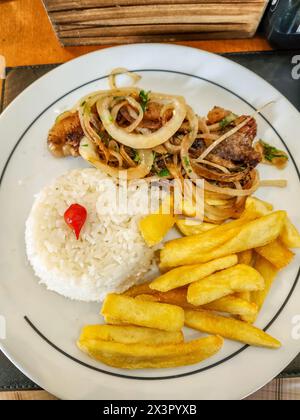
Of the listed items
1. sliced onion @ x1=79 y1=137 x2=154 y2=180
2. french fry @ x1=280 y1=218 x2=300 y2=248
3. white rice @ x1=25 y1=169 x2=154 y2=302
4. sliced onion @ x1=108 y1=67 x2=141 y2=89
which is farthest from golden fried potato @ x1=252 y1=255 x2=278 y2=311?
sliced onion @ x1=108 y1=67 x2=141 y2=89

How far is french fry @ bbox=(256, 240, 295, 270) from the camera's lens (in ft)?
7.70

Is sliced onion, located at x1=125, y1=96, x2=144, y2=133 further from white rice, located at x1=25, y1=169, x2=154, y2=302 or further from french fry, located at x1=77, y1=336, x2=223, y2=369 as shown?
french fry, located at x1=77, y1=336, x2=223, y2=369

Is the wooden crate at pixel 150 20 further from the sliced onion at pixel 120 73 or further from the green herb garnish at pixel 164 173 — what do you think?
the green herb garnish at pixel 164 173

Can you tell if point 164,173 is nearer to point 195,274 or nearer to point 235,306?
point 195,274

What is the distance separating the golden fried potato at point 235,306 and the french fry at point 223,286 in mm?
60

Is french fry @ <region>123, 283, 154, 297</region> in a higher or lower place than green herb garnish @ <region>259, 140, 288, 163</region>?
lower

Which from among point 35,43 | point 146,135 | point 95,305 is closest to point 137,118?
point 146,135

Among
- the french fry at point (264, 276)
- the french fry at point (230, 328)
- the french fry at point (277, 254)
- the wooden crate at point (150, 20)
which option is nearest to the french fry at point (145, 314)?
the french fry at point (230, 328)

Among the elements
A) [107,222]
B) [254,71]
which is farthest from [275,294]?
[254,71]

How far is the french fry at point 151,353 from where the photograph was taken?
212 centimetres

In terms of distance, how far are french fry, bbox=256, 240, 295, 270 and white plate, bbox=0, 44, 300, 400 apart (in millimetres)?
188

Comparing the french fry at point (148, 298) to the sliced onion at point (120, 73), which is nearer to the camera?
the french fry at point (148, 298)

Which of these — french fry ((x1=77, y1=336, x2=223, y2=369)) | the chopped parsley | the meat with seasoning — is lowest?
french fry ((x1=77, y1=336, x2=223, y2=369))
